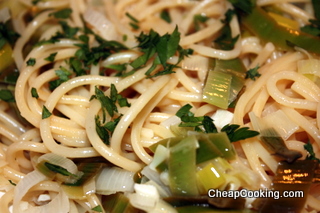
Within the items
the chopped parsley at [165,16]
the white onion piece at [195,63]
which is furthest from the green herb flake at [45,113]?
the chopped parsley at [165,16]

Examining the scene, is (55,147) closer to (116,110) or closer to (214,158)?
(116,110)

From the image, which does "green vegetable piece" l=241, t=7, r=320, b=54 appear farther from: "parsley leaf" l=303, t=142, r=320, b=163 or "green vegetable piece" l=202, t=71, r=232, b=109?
"parsley leaf" l=303, t=142, r=320, b=163

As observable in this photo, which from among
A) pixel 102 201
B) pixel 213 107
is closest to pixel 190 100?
pixel 213 107

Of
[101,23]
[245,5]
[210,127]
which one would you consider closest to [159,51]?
[210,127]

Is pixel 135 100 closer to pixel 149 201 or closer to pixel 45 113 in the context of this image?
pixel 45 113

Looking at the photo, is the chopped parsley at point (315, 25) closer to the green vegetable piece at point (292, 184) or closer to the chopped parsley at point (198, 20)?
the chopped parsley at point (198, 20)

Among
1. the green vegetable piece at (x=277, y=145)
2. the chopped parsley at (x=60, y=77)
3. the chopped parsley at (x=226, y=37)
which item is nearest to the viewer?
the green vegetable piece at (x=277, y=145)

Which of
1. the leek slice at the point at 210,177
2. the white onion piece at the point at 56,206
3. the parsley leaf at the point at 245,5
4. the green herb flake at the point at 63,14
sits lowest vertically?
the white onion piece at the point at 56,206
